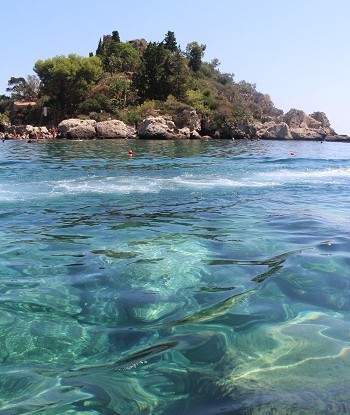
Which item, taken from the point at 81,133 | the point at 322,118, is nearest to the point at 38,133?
the point at 81,133

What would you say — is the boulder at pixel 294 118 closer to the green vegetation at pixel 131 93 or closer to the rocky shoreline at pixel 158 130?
the rocky shoreline at pixel 158 130

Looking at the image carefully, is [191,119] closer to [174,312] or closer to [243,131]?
[243,131]

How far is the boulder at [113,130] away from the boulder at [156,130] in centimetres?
120

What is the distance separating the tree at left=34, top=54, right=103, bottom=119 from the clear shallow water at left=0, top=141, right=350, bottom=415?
55.0 m

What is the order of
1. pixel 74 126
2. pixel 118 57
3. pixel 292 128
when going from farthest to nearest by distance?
pixel 292 128
pixel 118 57
pixel 74 126

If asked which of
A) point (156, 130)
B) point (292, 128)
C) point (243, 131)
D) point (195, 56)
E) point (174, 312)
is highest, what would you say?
point (195, 56)

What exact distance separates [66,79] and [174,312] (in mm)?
59979

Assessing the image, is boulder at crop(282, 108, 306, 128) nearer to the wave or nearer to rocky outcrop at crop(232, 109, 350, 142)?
rocky outcrop at crop(232, 109, 350, 142)

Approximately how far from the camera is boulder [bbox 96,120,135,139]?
4691 cm

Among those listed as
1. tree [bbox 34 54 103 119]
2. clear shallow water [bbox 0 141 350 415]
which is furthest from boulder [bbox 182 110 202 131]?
clear shallow water [bbox 0 141 350 415]

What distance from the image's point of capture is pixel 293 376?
272cm

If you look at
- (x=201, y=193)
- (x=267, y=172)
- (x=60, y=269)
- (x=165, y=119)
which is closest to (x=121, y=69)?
(x=165, y=119)

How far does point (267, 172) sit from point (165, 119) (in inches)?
1387

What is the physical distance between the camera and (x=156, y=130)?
4750 centimetres
